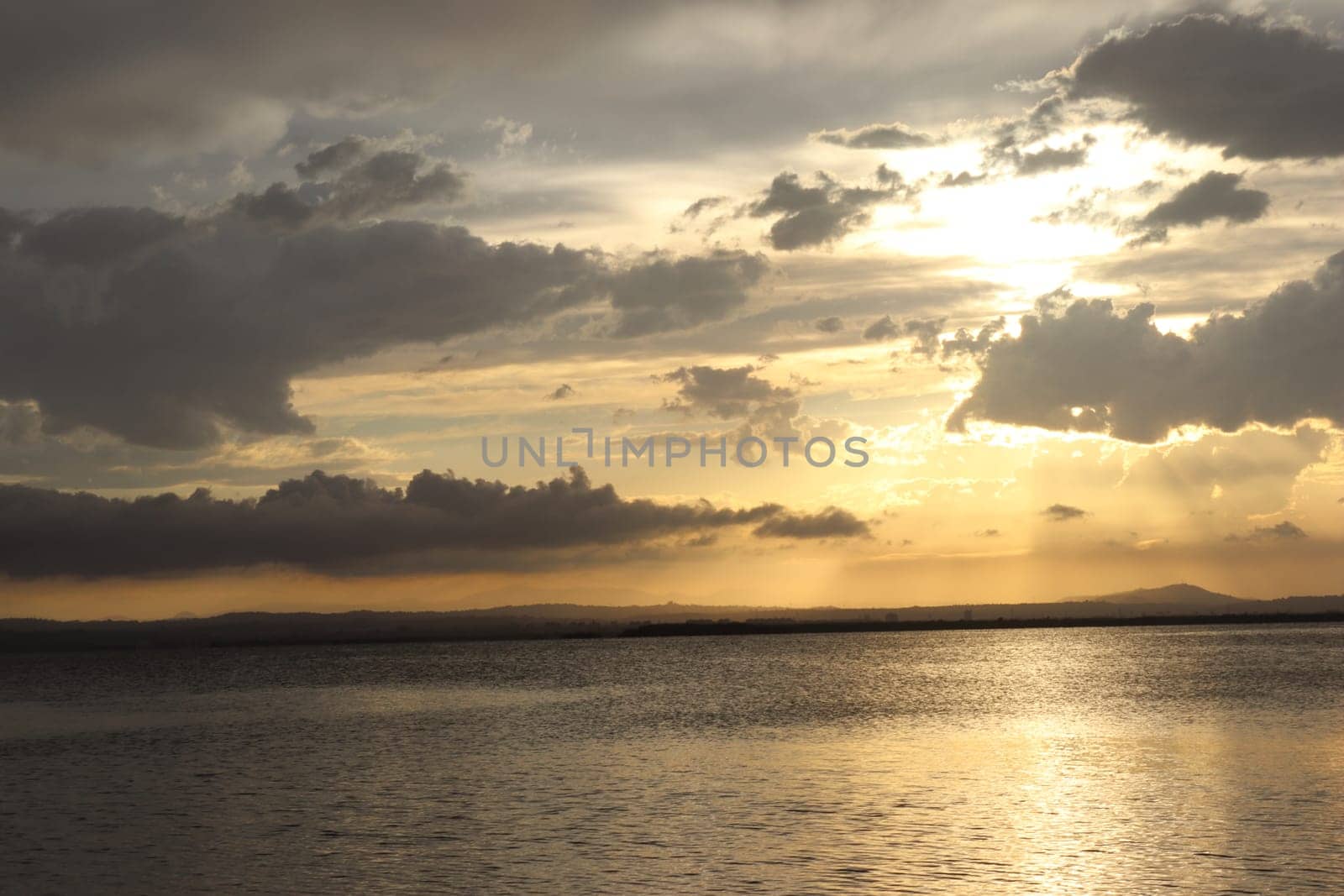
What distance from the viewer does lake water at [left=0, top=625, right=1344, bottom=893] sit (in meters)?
34.9

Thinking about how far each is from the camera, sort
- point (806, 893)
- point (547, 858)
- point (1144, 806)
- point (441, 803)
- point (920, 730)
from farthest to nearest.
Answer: point (920, 730)
point (441, 803)
point (1144, 806)
point (547, 858)
point (806, 893)

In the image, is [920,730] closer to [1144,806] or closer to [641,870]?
[1144,806]

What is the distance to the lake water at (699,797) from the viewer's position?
115 feet

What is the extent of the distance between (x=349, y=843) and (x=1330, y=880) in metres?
28.7

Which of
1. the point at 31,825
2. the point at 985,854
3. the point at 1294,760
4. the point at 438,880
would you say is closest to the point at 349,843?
the point at 438,880

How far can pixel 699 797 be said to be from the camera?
4862cm

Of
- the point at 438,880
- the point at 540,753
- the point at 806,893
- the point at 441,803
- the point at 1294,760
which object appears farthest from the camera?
the point at 540,753

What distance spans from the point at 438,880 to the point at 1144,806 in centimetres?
2462

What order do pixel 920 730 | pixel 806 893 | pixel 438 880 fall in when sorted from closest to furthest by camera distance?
pixel 806 893 < pixel 438 880 < pixel 920 730

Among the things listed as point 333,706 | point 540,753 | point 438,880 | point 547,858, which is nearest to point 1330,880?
point 547,858

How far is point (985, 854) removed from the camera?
118 ft

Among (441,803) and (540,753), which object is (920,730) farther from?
(441,803)

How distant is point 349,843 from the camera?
134 ft

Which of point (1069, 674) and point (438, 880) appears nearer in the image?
point (438, 880)
